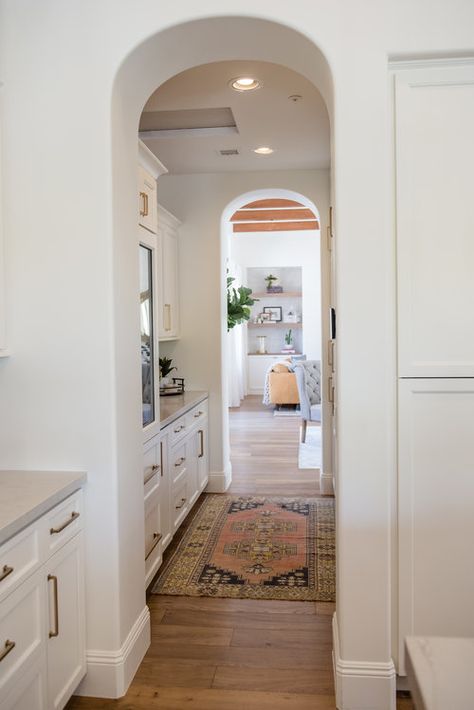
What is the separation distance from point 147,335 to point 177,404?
1.03 meters

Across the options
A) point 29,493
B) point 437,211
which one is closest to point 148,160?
point 437,211

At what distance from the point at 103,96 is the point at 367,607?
2.07 m

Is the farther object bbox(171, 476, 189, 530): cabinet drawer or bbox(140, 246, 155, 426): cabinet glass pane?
bbox(171, 476, 189, 530): cabinet drawer

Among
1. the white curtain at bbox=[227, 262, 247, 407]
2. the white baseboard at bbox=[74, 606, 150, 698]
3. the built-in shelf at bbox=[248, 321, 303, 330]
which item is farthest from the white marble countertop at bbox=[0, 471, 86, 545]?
the built-in shelf at bbox=[248, 321, 303, 330]

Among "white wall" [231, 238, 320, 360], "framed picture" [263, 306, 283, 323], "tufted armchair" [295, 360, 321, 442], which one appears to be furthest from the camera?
"framed picture" [263, 306, 283, 323]

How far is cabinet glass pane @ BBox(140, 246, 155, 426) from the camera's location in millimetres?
3062

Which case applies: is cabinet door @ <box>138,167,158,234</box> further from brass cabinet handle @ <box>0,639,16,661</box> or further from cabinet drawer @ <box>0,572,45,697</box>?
brass cabinet handle @ <box>0,639,16,661</box>

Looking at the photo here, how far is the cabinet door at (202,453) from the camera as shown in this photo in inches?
180

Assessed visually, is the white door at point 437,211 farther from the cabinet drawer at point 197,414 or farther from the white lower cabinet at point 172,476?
the cabinet drawer at point 197,414

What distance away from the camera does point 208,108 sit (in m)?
3.58

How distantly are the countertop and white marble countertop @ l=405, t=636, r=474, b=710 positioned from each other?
2393 millimetres

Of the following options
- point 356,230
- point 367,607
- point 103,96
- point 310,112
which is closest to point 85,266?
point 103,96

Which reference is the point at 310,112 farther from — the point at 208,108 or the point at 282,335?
the point at 282,335

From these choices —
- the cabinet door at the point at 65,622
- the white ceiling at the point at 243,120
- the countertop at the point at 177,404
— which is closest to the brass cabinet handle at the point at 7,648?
the cabinet door at the point at 65,622
